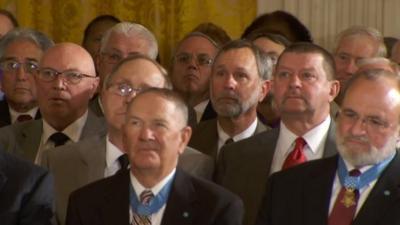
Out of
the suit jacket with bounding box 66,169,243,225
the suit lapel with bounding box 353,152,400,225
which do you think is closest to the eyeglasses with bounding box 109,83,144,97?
the suit jacket with bounding box 66,169,243,225

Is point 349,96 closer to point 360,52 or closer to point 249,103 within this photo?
point 249,103

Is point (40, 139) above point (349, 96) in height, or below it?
below

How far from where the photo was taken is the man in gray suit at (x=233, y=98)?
6.23 meters

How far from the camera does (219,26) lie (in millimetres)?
8461

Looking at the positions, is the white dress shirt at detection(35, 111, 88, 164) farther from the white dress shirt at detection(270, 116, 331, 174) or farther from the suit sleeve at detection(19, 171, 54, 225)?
the suit sleeve at detection(19, 171, 54, 225)

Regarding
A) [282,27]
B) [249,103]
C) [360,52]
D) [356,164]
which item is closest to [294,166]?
[356,164]

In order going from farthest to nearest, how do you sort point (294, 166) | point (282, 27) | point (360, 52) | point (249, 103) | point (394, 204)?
point (282, 27) → point (360, 52) → point (249, 103) → point (294, 166) → point (394, 204)

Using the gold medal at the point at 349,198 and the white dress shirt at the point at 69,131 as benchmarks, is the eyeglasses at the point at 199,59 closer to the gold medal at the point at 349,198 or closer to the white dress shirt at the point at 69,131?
the white dress shirt at the point at 69,131

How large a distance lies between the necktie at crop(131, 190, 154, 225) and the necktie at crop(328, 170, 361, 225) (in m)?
0.72

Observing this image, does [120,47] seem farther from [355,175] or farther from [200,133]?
[355,175]

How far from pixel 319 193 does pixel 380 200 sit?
0.25m

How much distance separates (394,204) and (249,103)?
57.7 inches

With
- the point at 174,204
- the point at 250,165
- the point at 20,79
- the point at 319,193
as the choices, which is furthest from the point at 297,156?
the point at 20,79

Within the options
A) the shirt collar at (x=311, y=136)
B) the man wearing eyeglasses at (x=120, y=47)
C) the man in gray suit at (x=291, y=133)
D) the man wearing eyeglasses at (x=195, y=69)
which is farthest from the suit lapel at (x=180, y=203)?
the man wearing eyeglasses at (x=195, y=69)
